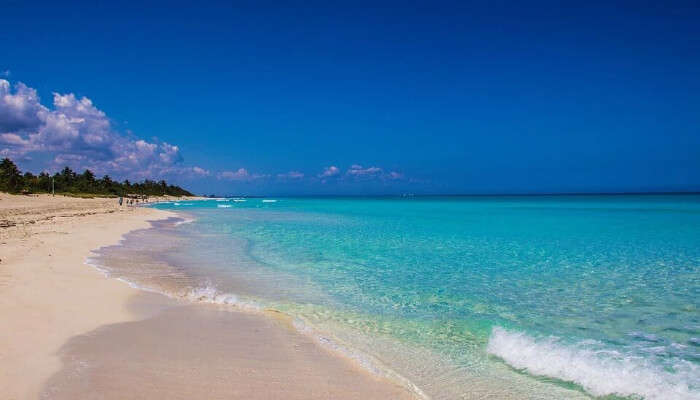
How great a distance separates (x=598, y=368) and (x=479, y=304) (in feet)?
10.7

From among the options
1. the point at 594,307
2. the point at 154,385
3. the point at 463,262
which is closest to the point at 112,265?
the point at 154,385

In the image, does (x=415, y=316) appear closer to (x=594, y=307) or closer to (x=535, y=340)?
Result: (x=535, y=340)

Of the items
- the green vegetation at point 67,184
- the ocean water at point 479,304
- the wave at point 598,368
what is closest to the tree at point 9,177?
the green vegetation at point 67,184

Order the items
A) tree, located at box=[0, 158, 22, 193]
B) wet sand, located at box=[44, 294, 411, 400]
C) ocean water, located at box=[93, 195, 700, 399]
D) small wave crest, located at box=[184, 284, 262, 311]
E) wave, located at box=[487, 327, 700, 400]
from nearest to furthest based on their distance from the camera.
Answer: wet sand, located at box=[44, 294, 411, 400] < wave, located at box=[487, 327, 700, 400] < ocean water, located at box=[93, 195, 700, 399] < small wave crest, located at box=[184, 284, 262, 311] < tree, located at box=[0, 158, 22, 193]

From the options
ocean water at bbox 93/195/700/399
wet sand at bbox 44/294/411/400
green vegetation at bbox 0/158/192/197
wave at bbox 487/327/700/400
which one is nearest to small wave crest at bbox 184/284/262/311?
ocean water at bbox 93/195/700/399

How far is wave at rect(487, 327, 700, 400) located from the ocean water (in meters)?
0.02

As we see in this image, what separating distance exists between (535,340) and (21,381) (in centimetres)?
667

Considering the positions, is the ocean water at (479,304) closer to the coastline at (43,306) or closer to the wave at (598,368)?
the wave at (598,368)

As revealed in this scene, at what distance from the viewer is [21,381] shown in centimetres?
429

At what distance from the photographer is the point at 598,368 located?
16.7 feet

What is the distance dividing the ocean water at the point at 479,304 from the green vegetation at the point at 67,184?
220 feet

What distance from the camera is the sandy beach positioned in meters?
4.34

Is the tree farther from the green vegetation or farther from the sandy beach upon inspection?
A: the sandy beach

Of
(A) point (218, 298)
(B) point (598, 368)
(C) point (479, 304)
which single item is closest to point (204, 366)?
(A) point (218, 298)
